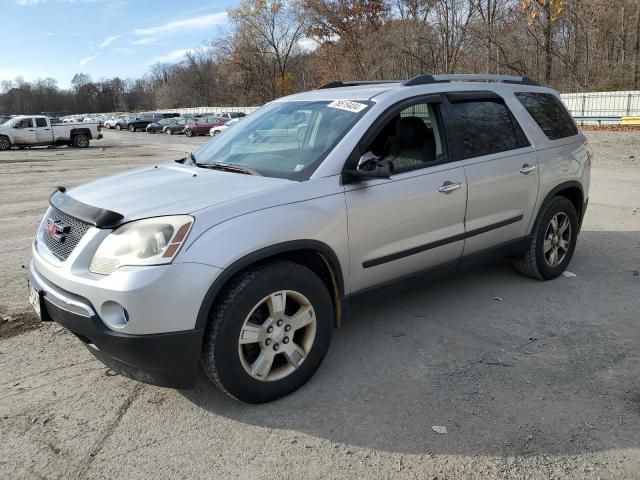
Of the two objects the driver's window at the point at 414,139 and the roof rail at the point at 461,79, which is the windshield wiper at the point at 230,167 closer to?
the driver's window at the point at 414,139

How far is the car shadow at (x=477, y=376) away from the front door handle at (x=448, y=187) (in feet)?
2.22

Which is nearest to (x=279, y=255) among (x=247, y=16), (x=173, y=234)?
(x=173, y=234)

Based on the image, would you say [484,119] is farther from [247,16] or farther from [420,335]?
[247,16]

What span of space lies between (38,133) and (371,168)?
29.4 meters

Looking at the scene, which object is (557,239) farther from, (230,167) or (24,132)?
(24,132)

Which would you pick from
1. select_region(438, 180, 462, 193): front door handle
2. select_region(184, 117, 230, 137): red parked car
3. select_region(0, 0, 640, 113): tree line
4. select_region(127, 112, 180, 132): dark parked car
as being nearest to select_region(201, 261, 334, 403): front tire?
select_region(438, 180, 462, 193): front door handle

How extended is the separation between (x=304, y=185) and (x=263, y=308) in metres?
0.77

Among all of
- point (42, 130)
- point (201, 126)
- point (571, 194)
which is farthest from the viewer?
point (201, 126)

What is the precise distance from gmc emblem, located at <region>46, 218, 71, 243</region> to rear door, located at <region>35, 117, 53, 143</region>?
28607 mm

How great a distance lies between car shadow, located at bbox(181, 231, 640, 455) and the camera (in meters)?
2.85

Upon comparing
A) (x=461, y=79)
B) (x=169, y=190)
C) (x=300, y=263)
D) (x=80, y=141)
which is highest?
(x=461, y=79)

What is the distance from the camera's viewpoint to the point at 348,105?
12.5 feet

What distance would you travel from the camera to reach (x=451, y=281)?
5164 mm

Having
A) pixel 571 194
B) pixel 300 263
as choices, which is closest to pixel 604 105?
pixel 571 194
